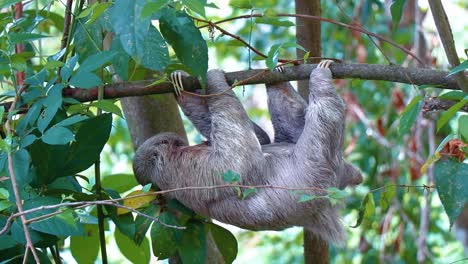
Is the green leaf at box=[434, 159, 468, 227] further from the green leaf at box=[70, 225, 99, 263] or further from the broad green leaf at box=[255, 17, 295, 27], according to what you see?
the green leaf at box=[70, 225, 99, 263]

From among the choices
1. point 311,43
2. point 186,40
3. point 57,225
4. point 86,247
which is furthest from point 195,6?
point 311,43

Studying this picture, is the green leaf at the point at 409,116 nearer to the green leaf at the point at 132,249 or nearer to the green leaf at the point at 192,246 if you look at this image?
the green leaf at the point at 192,246

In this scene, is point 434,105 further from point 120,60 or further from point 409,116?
point 120,60

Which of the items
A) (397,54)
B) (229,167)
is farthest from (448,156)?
(397,54)

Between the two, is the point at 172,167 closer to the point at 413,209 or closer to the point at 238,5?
the point at 238,5

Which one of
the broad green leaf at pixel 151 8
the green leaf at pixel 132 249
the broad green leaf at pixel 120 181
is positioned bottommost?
the green leaf at pixel 132 249

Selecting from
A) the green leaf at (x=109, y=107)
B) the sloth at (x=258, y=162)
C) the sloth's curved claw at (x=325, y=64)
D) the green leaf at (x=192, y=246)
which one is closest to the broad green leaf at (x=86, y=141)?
the green leaf at (x=109, y=107)

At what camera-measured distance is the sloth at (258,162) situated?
3.84m

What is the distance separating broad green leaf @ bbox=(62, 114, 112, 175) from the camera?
10.5 ft

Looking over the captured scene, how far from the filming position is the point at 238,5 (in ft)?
11.5

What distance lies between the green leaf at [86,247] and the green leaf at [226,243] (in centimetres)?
63

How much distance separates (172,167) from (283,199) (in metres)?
0.77

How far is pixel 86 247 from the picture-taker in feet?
12.5

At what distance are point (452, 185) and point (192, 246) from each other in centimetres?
135
